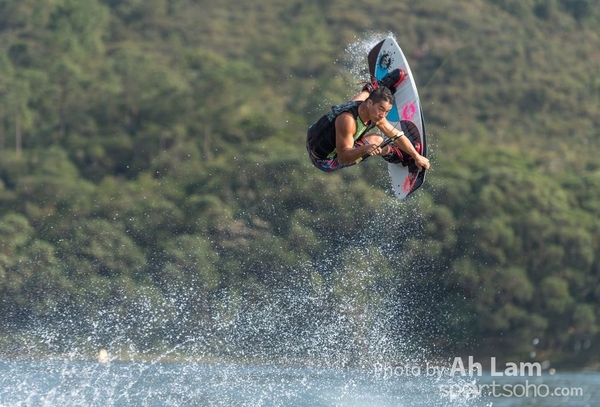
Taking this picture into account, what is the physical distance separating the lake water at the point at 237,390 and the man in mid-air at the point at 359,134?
397 centimetres

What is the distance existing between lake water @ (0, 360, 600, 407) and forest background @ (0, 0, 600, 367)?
3.13 meters

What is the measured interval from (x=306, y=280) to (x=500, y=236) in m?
6.42

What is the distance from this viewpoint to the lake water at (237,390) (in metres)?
12.1

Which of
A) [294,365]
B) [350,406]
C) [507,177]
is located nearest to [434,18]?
[507,177]

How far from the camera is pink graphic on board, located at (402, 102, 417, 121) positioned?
1023cm

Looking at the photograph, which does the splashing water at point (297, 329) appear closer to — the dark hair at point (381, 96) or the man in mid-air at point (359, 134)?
the man in mid-air at point (359, 134)

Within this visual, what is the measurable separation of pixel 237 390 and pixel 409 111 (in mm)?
5082

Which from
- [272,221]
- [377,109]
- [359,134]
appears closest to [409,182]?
[359,134]

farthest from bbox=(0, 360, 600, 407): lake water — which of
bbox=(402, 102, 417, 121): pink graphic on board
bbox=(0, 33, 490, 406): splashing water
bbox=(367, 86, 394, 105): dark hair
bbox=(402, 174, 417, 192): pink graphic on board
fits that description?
bbox=(367, 86, 394, 105): dark hair

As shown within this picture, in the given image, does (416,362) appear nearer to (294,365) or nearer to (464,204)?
(464,204)

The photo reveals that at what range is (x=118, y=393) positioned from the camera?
1261cm

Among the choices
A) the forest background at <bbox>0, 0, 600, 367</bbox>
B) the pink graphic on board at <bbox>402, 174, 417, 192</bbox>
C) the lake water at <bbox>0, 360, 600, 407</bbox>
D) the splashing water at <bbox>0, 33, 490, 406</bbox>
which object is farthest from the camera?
the forest background at <bbox>0, 0, 600, 367</bbox>

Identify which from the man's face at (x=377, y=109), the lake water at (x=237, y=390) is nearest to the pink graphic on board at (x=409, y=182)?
the man's face at (x=377, y=109)

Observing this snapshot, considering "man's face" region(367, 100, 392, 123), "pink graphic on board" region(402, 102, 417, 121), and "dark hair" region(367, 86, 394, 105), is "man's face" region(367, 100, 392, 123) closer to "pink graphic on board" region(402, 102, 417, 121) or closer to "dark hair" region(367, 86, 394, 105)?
"dark hair" region(367, 86, 394, 105)
